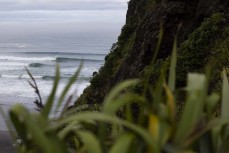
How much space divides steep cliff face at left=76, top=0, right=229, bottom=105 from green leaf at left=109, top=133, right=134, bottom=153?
7781 millimetres

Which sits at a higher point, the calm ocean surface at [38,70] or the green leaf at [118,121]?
the green leaf at [118,121]

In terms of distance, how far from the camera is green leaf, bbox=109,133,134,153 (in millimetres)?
1585

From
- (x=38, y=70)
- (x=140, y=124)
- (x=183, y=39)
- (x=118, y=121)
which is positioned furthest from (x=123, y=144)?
(x=38, y=70)

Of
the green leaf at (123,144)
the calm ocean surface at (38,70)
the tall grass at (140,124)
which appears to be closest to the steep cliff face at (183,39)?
the tall grass at (140,124)

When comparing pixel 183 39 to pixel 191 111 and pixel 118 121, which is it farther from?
pixel 118 121

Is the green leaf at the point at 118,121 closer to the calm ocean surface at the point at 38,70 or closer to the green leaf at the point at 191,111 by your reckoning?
the green leaf at the point at 191,111

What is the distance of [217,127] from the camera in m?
1.89

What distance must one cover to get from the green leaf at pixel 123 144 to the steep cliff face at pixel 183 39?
7781mm

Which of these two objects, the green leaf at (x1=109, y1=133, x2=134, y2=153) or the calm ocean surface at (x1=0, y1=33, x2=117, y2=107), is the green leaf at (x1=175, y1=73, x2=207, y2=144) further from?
the calm ocean surface at (x1=0, y1=33, x2=117, y2=107)

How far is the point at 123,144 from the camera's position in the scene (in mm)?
1600

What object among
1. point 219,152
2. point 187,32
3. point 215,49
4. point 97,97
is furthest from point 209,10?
point 219,152

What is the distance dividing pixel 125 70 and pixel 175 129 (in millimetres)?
16300

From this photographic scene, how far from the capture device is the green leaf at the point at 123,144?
5.20 feet

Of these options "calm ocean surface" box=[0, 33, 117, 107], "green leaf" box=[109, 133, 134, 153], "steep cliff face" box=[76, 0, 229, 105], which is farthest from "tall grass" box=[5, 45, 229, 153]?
"calm ocean surface" box=[0, 33, 117, 107]
